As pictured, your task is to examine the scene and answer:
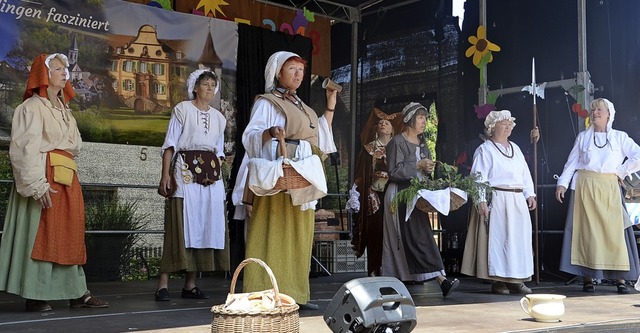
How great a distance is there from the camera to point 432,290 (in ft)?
24.7

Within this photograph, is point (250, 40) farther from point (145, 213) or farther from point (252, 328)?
point (252, 328)

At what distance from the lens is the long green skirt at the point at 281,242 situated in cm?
525

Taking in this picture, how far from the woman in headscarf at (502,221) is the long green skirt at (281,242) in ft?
7.67

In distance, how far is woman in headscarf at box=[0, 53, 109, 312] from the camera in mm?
5281

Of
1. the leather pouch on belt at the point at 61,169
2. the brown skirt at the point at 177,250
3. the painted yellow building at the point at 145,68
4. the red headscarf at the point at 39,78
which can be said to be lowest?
the brown skirt at the point at 177,250

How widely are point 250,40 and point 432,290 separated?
3562 millimetres

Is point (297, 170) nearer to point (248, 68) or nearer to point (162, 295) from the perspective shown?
point (162, 295)

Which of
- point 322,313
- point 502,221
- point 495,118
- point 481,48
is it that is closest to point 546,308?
point 322,313

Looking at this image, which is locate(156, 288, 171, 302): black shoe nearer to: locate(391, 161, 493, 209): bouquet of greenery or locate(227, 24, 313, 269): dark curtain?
locate(391, 161, 493, 209): bouquet of greenery

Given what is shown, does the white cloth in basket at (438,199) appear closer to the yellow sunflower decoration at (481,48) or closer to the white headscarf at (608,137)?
the white headscarf at (608,137)

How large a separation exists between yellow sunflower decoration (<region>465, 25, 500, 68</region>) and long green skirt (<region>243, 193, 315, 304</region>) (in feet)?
15.0

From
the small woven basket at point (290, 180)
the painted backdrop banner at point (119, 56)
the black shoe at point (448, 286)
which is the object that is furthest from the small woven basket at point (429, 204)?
the painted backdrop banner at point (119, 56)

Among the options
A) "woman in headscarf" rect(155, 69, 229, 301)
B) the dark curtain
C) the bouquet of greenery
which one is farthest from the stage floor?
the dark curtain

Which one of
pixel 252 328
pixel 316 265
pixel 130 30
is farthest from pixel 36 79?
pixel 316 265
